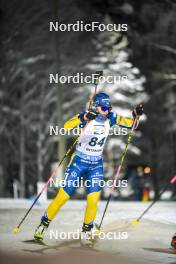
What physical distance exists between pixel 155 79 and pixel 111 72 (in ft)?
16.8

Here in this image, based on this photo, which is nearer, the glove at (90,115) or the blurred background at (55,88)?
the glove at (90,115)

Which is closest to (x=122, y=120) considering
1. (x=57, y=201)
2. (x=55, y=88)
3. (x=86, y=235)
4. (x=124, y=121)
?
(x=124, y=121)

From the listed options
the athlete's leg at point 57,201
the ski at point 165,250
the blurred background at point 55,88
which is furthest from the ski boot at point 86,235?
the blurred background at point 55,88

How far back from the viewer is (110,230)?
6.36 meters

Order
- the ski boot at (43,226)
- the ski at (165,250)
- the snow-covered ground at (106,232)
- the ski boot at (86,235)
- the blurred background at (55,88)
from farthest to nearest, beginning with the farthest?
1. the blurred background at (55,88)
2. the ski boot at (43,226)
3. the ski boot at (86,235)
4. the ski at (165,250)
5. the snow-covered ground at (106,232)

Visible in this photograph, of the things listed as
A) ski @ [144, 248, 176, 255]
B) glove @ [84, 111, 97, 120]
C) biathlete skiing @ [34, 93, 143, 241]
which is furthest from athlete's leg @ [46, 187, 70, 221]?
ski @ [144, 248, 176, 255]

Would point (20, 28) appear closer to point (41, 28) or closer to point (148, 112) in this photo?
point (41, 28)

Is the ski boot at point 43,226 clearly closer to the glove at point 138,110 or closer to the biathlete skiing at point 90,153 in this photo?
the biathlete skiing at point 90,153

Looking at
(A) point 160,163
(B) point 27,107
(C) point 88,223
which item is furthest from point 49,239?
(A) point 160,163

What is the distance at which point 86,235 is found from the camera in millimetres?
6148

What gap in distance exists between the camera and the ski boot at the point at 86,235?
599 cm

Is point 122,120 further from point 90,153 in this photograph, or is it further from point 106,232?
point 106,232

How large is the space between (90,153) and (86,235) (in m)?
0.84

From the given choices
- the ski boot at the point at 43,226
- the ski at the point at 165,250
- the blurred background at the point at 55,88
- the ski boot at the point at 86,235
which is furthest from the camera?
the blurred background at the point at 55,88
